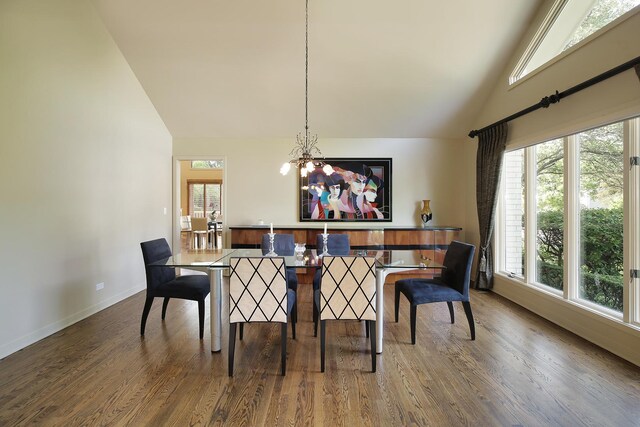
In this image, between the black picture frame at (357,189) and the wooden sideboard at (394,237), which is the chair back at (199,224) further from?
the black picture frame at (357,189)

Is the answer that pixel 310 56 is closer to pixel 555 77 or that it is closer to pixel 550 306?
pixel 555 77

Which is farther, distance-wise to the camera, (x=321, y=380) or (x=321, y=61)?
(x=321, y=61)

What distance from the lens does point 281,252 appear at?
3357 millimetres

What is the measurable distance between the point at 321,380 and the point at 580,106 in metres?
3.33

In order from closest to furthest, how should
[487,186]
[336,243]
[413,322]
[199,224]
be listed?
[413,322]
[336,243]
[487,186]
[199,224]

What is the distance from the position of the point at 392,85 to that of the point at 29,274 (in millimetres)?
4620

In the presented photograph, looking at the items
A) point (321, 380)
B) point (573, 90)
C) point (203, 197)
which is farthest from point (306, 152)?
point (203, 197)

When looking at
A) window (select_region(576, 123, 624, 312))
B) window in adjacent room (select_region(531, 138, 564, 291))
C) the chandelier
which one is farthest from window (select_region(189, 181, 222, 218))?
window (select_region(576, 123, 624, 312))

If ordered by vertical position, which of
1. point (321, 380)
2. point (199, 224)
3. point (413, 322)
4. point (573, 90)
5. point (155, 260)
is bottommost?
point (321, 380)

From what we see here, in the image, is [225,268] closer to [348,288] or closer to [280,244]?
[348,288]

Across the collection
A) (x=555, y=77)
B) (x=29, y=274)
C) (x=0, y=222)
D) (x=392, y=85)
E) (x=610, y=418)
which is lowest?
(x=610, y=418)

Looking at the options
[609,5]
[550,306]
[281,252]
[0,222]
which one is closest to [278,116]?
[281,252]

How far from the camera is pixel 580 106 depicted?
2934mm

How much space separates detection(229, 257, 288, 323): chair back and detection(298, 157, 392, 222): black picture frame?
3114mm
